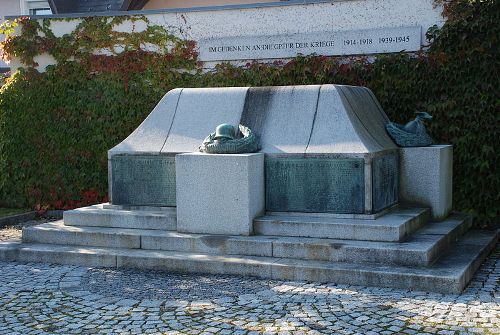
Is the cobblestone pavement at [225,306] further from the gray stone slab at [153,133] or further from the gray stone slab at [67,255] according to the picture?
the gray stone slab at [153,133]

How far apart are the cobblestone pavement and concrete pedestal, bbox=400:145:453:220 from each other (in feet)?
4.63

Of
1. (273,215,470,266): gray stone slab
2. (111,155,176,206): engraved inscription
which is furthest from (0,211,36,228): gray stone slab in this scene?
(273,215,470,266): gray stone slab

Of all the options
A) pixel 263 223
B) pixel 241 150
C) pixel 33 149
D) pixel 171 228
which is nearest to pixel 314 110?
pixel 241 150

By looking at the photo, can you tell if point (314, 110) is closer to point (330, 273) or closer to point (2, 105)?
point (330, 273)

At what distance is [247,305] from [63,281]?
2.03 meters

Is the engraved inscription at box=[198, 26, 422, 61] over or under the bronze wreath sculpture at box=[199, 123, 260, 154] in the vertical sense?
over

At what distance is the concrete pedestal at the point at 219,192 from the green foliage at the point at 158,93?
2.85 metres

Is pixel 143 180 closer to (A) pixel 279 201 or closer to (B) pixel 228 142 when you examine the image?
(B) pixel 228 142

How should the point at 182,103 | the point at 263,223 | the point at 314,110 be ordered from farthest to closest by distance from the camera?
the point at 182,103 → the point at 314,110 → the point at 263,223

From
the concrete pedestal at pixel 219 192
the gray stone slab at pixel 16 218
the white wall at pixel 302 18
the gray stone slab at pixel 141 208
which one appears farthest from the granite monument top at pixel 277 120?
the gray stone slab at pixel 16 218

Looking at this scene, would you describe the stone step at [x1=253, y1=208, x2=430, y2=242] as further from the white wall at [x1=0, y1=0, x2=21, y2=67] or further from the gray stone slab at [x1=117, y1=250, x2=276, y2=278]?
the white wall at [x1=0, y1=0, x2=21, y2=67]

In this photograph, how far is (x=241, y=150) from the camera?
7492mm

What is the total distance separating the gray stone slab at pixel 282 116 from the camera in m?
7.68

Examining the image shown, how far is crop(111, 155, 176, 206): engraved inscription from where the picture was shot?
8008 millimetres
